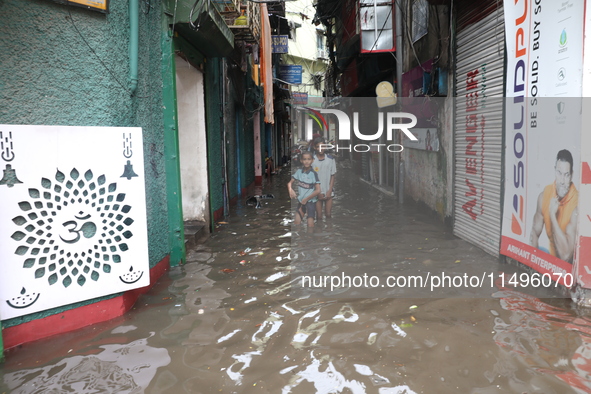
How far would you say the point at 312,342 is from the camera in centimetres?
364

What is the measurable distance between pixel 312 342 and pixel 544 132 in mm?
3233

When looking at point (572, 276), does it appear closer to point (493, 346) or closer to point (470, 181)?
point (493, 346)

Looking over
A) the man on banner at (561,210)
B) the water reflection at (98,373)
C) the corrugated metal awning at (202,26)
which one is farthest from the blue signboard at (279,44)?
the water reflection at (98,373)

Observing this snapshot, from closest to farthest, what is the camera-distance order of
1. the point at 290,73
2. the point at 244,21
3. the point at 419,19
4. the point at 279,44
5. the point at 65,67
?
1. the point at 65,67
2. the point at 244,21
3. the point at 419,19
4. the point at 279,44
5. the point at 290,73

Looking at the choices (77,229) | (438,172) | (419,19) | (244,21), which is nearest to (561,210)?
(438,172)

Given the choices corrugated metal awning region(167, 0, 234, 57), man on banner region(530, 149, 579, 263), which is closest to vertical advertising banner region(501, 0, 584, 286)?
man on banner region(530, 149, 579, 263)

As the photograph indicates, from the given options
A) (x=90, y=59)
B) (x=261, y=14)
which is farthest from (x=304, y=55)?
(x=90, y=59)

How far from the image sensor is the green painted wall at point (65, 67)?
11.8 ft

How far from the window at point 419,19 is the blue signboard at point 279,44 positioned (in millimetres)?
7159

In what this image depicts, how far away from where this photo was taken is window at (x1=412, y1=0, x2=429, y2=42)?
9.12 m

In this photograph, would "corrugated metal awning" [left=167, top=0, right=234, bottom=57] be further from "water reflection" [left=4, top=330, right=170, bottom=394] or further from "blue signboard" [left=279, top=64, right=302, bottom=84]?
"blue signboard" [left=279, top=64, right=302, bottom=84]

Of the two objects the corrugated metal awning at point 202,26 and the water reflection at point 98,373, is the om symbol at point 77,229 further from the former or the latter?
the corrugated metal awning at point 202,26

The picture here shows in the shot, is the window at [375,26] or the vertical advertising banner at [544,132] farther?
the window at [375,26]

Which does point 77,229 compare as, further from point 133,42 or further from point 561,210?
point 561,210
